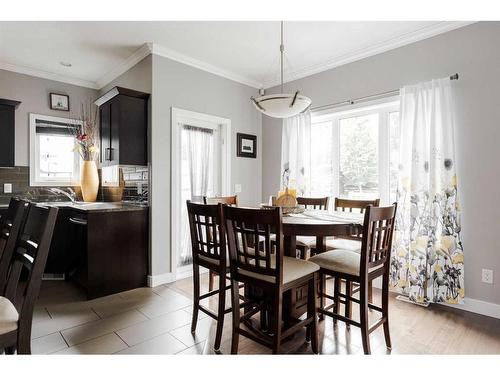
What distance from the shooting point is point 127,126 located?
3180mm

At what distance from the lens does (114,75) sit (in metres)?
3.96

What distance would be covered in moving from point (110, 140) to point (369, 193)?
303cm

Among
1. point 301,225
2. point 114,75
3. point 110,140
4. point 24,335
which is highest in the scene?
point 114,75

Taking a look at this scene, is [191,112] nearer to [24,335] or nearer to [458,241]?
[24,335]

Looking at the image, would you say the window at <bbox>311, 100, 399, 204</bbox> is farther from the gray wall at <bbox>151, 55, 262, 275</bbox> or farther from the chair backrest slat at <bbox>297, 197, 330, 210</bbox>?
Answer: the gray wall at <bbox>151, 55, 262, 275</bbox>

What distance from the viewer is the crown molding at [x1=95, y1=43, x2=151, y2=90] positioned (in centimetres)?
324

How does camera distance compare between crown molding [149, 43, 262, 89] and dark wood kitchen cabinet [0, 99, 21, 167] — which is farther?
dark wood kitchen cabinet [0, 99, 21, 167]

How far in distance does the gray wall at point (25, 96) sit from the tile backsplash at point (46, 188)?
17 cm

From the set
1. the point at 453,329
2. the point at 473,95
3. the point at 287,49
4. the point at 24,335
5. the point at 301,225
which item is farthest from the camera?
the point at 287,49

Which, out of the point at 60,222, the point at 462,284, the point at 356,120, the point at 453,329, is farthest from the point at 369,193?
the point at 60,222

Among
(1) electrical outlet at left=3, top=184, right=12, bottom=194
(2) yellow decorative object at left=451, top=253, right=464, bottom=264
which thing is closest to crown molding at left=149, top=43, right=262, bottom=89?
(1) electrical outlet at left=3, top=184, right=12, bottom=194

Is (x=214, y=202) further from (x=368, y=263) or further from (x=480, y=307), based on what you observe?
(x=480, y=307)

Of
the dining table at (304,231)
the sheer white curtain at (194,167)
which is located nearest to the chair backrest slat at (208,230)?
the dining table at (304,231)

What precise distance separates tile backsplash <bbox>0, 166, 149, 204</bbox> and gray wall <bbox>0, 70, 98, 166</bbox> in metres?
0.17
